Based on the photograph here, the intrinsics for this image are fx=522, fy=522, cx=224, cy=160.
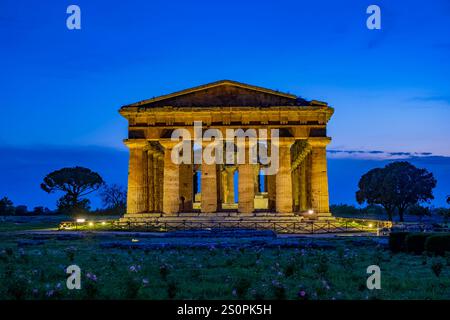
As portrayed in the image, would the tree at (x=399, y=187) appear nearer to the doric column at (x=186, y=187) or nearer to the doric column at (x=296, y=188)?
the doric column at (x=296, y=188)

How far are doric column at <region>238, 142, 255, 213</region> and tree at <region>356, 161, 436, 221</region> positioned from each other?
32.2 meters

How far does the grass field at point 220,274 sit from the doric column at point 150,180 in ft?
83.3

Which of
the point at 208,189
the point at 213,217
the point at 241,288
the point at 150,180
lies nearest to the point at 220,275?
the point at 241,288

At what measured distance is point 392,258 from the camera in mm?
19797

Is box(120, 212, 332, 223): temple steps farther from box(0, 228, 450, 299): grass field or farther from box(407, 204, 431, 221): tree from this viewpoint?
box(407, 204, 431, 221): tree

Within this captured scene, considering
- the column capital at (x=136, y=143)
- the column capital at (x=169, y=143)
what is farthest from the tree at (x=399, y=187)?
the column capital at (x=136, y=143)

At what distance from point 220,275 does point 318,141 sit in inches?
1238

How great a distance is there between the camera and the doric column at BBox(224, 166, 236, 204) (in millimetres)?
72750

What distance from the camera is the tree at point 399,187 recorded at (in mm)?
73375

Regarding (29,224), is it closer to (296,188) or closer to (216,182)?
(216,182)

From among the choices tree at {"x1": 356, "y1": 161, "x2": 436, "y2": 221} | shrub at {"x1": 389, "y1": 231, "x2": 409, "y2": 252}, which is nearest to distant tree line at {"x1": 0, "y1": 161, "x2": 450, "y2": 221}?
tree at {"x1": 356, "y1": 161, "x2": 436, "y2": 221}
